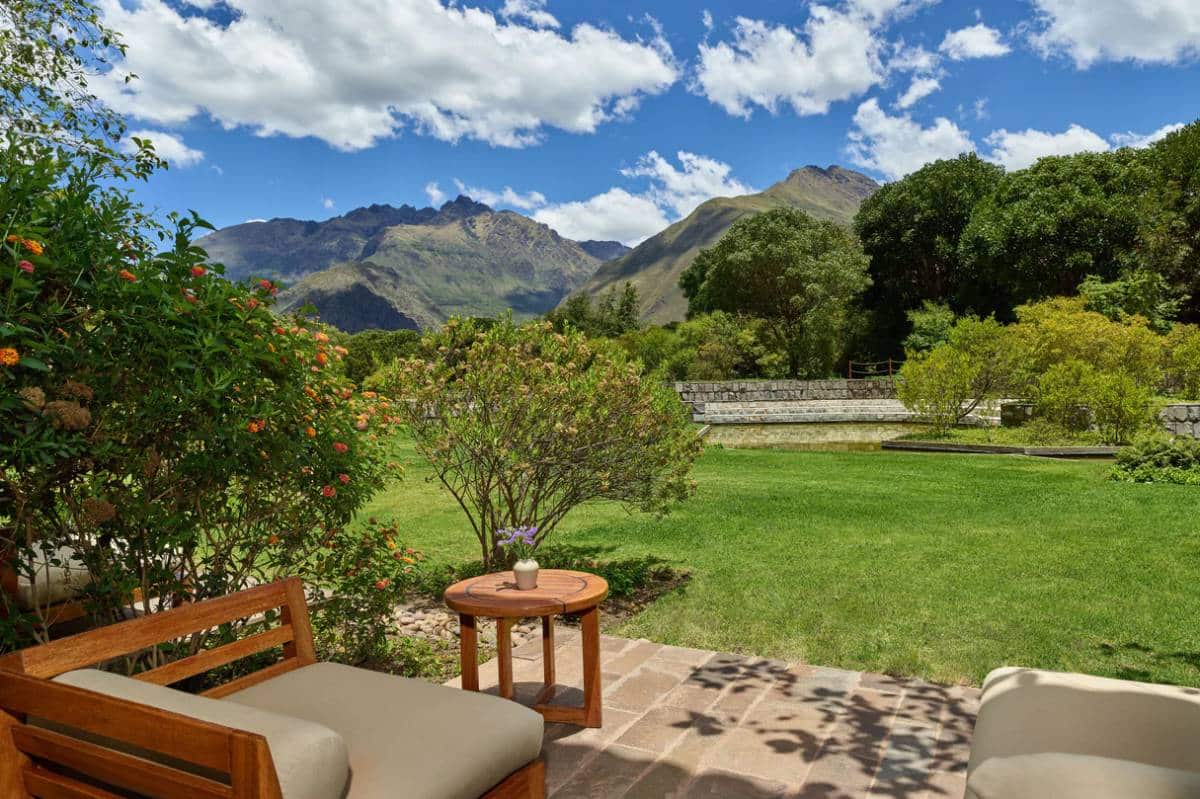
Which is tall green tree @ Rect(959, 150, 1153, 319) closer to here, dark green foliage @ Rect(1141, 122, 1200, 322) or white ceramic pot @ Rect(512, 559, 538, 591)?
dark green foliage @ Rect(1141, 122, 1200, 322)

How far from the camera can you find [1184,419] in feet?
47.3

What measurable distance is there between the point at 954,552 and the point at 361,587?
5.24 meters

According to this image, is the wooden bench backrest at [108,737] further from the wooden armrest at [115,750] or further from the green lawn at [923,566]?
the green lawn at [923,566]

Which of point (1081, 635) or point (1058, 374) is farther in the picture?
point (1058, 374)

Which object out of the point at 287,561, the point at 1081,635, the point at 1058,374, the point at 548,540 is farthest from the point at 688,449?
the point at 1058,374

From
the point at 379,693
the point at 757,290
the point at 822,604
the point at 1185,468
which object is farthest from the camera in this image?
the point at 757,290

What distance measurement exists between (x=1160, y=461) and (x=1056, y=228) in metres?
21.6

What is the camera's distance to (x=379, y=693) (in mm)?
2545

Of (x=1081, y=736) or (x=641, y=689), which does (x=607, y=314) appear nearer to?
(x=641, y=689)

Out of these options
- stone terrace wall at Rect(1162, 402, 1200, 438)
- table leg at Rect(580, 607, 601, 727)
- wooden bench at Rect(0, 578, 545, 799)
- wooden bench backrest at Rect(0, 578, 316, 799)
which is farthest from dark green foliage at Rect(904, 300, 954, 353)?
wooden bench backrest at Rect(0, 578, 316, 799)

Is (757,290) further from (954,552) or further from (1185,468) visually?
(954,552)

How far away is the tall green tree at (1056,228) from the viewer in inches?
1115

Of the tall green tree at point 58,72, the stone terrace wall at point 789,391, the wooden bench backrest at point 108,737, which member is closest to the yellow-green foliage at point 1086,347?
the stone terrace wall at point 789,391

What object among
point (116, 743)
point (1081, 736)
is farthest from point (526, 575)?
point (1081, 736)
